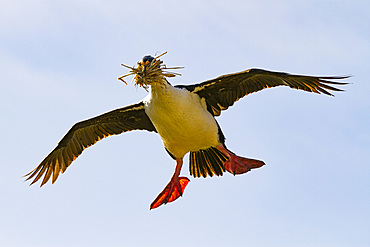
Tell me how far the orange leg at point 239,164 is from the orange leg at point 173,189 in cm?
92

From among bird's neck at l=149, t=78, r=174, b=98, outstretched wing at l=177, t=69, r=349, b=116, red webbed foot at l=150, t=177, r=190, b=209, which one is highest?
outstretched wing at l=177, t=69, r=349, b=116

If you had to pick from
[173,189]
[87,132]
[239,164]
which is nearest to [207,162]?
[173,189]

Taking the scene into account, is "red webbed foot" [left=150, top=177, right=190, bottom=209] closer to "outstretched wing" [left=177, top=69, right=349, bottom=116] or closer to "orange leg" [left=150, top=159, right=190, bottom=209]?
"orange leg" [left=150, top=159, right=190, bottom=209]

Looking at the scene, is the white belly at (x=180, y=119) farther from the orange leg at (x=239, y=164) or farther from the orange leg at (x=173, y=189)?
the orange leg at (x=173, y=189)

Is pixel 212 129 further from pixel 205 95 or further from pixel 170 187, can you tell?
pixel 170 187

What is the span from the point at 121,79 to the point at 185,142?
5.79 ft

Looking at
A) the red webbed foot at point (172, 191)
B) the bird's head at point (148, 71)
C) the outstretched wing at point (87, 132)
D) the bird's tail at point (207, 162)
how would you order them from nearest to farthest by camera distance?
the bird's head at point (148, 71)
the red webbed foot at point (172, 191)
the bird's tail at point (207, 162)
the outstretched wing at point (87, 132)

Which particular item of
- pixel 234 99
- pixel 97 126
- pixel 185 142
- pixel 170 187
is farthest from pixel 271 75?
pixel 97 126

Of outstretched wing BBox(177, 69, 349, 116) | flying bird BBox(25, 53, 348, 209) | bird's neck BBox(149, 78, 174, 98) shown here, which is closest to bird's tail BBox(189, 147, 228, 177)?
flying bird BBox(25, 53, 348, 209)

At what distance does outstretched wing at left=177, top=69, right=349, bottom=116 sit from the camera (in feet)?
33.1

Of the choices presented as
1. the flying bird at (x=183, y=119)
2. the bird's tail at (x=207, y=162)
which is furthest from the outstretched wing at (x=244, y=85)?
the bird's tail at (x=207, y=162)

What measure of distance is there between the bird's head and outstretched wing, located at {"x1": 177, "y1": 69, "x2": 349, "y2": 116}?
1.13m

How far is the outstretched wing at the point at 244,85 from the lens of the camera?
10094mm

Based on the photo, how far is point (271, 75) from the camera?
10.2 m
